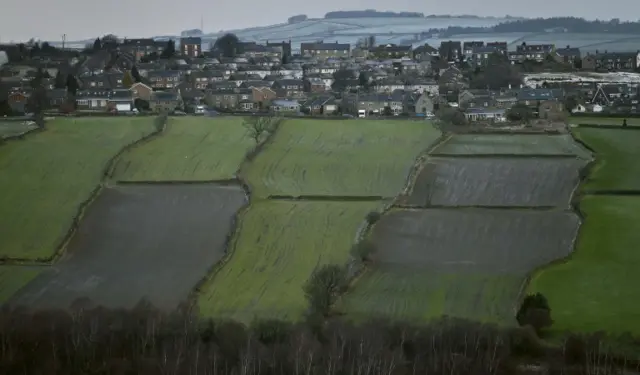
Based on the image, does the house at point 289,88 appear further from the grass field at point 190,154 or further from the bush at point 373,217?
the bush at point 373,217

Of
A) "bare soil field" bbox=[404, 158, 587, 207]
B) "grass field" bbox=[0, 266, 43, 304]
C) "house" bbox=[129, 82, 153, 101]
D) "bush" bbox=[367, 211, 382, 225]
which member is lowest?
"grass field" bbox=[0, 266, 43, 304]

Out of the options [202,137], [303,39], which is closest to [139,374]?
[202,137]

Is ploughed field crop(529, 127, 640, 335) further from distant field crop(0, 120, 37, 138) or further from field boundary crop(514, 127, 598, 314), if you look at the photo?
distant field crop(0, 120, 37, 138)

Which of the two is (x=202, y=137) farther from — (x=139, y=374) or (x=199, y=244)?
(x=139, y=374)

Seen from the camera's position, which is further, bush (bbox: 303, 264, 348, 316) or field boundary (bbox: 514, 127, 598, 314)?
field boundary (bbox: 514, 127, 598, 314)

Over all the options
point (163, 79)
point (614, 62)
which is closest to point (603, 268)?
point (163, 79)

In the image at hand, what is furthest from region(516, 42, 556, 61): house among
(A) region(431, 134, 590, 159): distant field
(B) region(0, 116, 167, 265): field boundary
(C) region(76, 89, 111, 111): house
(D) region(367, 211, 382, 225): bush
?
(D) region(367, 211, 382, 225): bush
